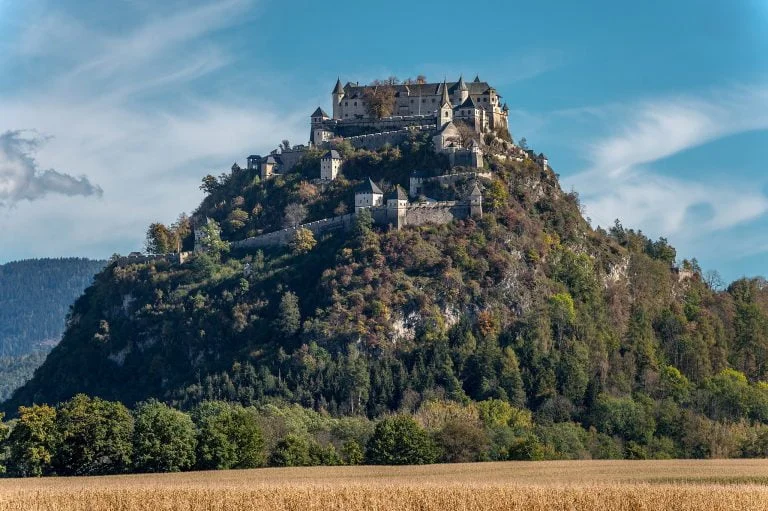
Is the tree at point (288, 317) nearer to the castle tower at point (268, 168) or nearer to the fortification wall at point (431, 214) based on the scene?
the fortification wall at point (431, 214)

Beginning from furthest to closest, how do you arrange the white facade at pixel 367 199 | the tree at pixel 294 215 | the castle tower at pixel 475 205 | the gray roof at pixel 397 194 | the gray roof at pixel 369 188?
the tree at pixel 294 215, the gray roof at pixel 369 188, the white facade at pixel 367 199, the castle tower at pixel 475 205, the gray roof at pixel 397 194

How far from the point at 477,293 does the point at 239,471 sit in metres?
60.2

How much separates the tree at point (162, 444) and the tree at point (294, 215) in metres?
66.7

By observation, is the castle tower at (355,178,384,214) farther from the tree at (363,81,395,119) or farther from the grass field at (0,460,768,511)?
the grass field at (0,460,768,511)

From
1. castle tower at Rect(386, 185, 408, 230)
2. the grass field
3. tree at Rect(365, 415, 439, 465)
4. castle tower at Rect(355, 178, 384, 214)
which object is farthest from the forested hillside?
the grass field

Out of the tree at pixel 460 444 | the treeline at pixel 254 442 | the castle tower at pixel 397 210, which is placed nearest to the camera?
the treeline at pixel 254 442

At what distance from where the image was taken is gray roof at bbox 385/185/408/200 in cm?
15562

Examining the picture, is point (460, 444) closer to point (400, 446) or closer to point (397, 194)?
point (400, 446)

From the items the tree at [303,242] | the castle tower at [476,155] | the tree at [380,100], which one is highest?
the tree at [380,100]

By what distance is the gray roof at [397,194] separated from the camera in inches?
6127

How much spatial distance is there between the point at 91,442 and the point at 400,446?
854 inches

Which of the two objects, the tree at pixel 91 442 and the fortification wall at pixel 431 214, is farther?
the fortification wall at pixel 431 214

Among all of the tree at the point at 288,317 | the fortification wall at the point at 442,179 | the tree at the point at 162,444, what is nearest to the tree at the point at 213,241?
the tree at the point at 288,317

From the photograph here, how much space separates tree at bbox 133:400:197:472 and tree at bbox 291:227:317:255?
2327 inches
